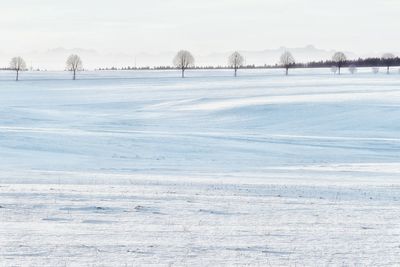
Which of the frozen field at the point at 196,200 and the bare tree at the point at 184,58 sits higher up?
the bare tree at the point at 184,58

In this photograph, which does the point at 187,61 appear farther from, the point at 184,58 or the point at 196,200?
the point at 196,200

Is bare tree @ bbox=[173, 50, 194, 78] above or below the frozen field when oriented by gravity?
above

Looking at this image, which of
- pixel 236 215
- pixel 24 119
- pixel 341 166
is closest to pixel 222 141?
pixel 341 166

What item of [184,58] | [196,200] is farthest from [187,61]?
[196,200]

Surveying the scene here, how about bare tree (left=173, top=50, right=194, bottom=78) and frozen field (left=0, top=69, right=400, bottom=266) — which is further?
bare tree (left=173, top=50, right=194, bottom=78)

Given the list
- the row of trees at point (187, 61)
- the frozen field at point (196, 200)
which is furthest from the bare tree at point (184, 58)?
the frozen field at point (196, 200)

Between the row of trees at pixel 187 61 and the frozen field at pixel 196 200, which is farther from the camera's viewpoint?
the row of trees at pixel 187 61

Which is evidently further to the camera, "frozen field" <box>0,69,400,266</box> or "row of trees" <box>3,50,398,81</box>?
"row of trees" <box>3,50,398,81</box>

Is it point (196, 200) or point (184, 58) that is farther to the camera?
point (184, 58)

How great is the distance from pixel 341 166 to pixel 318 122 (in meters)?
25.9

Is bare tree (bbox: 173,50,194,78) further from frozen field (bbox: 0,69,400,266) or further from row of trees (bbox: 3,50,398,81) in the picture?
frozen field (bbox: 0,69,400,266)

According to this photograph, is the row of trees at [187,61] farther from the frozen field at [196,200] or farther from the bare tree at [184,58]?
the frozen field at [196,200]

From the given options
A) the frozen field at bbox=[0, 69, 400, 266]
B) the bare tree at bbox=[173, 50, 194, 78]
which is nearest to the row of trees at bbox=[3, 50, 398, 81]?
the bare tree at bbox=[173, 50, 194, 78]

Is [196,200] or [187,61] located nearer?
[196,200]
